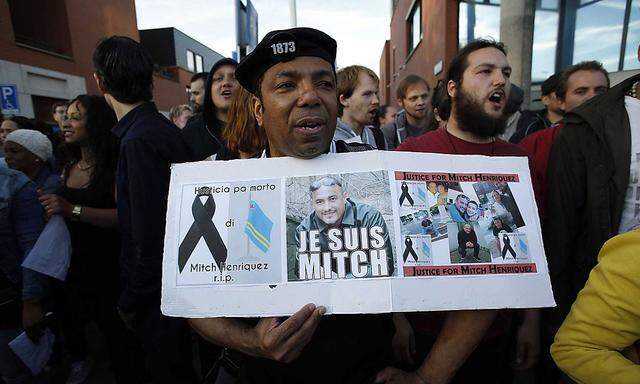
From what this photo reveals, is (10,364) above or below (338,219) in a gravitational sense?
below

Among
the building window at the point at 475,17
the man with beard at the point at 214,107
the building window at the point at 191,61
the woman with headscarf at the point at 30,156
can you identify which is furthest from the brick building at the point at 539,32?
the building window at the point at 191,61

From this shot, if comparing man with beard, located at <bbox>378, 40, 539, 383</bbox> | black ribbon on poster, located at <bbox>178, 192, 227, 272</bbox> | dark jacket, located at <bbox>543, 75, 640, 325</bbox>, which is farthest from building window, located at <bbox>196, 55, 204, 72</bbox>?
black ribbon on poster, located at <bbox>178, 192, 227, 272</bbox>

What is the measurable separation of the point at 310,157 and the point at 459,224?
0.52m

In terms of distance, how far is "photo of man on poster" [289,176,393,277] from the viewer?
3.45 ft

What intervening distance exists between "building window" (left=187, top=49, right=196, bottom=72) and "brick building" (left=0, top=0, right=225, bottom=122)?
10481 mm

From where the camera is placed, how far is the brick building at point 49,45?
40.1 ft

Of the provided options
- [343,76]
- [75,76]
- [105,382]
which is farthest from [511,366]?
[75,76]

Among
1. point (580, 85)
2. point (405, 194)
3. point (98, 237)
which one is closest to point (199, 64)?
point (98, 237)

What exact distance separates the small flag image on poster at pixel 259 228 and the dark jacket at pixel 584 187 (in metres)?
1.49

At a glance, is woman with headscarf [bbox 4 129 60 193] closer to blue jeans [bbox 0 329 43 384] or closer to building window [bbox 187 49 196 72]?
blue jeans [bbox 0 329 43 384]

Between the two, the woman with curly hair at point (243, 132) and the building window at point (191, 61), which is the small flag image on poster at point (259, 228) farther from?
the building window at point (191, 61)

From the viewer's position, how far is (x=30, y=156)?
10.1 feet

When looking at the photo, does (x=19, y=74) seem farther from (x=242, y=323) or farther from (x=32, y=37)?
(x=242, y=323)

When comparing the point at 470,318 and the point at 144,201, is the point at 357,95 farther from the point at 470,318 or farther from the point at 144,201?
the point at 470,318
